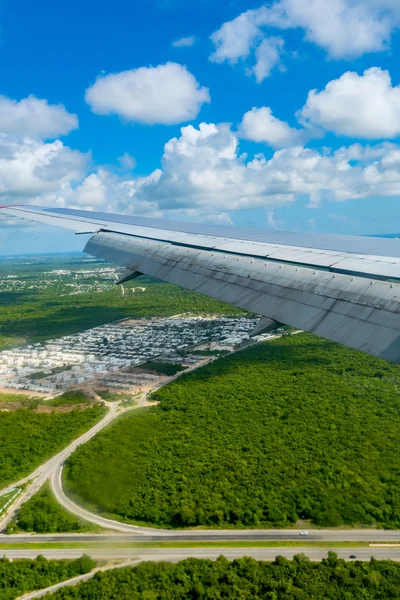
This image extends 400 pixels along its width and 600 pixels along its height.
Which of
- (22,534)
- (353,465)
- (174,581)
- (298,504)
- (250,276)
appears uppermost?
(250,276)

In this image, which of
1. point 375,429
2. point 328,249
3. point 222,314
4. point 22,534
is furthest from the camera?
point 222,314

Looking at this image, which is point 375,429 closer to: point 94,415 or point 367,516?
point 367,516

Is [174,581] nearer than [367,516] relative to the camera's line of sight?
Yes

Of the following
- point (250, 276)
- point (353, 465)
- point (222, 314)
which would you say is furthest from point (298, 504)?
point (222, 314)

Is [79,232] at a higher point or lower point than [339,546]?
higher

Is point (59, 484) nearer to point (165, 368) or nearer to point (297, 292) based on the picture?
point (297, 292)

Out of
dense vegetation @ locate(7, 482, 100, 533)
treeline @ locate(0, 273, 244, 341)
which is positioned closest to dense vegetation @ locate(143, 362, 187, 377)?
dense vegetation @ locate(7, 482, 100, 533)

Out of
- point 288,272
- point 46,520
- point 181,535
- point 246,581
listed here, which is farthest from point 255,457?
point 288,272
